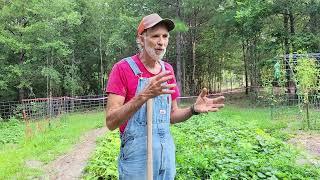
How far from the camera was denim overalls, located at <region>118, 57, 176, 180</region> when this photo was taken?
8.86 ft

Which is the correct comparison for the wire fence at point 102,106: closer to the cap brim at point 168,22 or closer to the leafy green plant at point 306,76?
the leafy green plant at point 306,76

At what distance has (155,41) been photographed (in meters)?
2.71

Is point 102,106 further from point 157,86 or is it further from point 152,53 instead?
point 157,86

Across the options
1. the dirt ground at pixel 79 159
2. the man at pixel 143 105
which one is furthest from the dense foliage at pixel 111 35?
the man at pixel 143 105

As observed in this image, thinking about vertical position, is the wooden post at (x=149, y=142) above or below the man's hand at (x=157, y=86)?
below

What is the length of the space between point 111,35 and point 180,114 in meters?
25.5

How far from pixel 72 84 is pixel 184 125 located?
649 inches

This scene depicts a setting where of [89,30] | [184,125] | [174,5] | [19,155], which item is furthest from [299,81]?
[89,30]

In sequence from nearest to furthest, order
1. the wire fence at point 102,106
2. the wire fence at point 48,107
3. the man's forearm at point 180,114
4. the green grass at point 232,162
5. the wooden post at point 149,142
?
1. the wooden post at point 149,142
2. the man's forearm at point 180,114
3. the green grass at point 232,162
4. the wire fence at point 102,106
5. the wire fence at point 48,107

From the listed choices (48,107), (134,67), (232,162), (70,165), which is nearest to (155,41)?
(134,67)

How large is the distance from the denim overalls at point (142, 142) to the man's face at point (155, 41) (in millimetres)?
142

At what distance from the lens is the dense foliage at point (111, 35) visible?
2300 cm

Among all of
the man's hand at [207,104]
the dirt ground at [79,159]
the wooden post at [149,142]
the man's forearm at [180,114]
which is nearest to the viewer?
the wooden post at [149,142]

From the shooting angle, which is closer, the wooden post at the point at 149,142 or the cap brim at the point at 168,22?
the wooden post at the point at 149,142
